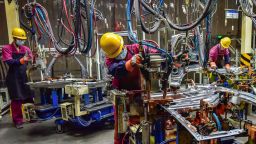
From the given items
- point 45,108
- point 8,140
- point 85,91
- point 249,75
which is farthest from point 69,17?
point 249,75

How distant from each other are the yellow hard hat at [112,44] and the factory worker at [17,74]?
2255mm

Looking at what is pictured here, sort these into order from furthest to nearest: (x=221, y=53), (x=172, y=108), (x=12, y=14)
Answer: (x=221, y=53) → (x=12, y=14) → (x=172, y=108)

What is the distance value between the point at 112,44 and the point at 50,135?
2198mm

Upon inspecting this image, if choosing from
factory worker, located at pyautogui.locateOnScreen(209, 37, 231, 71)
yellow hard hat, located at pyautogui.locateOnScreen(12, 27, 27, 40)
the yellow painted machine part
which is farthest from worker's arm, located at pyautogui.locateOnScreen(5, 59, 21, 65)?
factory worker, located at pyautogui.locateOnScreen(209, 37, 231, 71)

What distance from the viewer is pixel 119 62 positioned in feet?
7.97

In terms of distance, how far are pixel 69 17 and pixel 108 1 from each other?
3317 millimetres

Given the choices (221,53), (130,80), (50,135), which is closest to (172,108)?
(130,80)

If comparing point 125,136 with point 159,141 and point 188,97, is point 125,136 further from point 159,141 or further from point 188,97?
point 188,97

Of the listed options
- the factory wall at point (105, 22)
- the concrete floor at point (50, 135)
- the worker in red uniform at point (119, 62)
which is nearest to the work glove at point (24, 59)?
the factory wall at point (105, 22)

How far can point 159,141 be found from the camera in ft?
6.94

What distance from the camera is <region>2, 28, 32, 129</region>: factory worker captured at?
4020 millimetres

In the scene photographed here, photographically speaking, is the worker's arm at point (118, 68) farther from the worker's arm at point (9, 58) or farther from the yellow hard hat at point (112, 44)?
the worker's arm at point (9, 58)

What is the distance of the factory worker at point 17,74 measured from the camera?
4020 millimetres

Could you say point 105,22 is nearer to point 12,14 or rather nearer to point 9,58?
point 12,14
